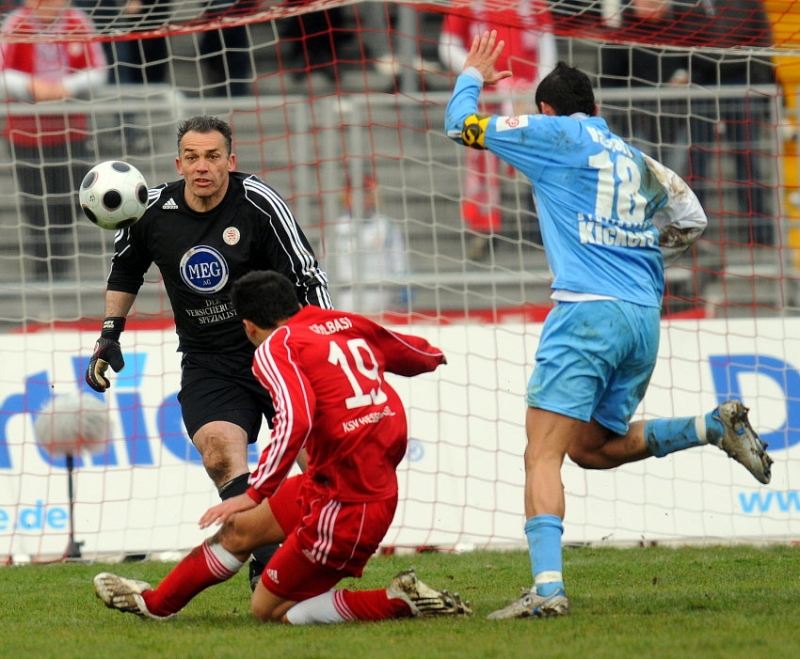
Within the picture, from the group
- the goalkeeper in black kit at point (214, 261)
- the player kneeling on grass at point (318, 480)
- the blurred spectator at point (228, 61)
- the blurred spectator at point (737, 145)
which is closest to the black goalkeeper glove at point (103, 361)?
the goalkeeper in black kit at point (214, 261)

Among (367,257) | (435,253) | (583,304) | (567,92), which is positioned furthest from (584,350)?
(367,257)

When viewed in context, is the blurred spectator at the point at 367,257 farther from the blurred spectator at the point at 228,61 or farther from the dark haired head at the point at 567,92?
the dark haired head at the point at 567,92

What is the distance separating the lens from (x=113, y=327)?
6.27 m

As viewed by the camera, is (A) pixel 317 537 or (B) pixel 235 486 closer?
(A) pixel 317 537

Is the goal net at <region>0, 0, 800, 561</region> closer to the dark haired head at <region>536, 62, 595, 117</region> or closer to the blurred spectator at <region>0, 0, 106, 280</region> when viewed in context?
the blurred spectator at <region>0, 0, 106, 280</region>

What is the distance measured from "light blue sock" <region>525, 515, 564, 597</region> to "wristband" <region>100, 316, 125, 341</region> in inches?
93.7

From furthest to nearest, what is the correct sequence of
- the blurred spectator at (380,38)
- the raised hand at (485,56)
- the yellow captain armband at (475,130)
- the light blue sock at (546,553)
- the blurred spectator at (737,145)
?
the blurred spectator at (380,38) → the blurred spectator at (737,145) → the raised hand at (485,56) → the yellow captain armband at (475,130) → the light blue sock at (546,553)

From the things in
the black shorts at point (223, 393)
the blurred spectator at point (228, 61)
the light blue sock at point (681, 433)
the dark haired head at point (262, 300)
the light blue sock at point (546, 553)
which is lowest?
the light blue sock at point (546, 553)

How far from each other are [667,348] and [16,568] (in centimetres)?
439

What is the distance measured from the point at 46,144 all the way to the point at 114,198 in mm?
4473

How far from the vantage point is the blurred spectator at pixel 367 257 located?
9.30 meters

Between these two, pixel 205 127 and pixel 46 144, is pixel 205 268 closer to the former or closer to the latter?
pixel 205 127

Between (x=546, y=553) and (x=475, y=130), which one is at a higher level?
(x=475, y=130)

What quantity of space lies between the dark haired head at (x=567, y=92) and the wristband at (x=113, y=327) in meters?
2.38
